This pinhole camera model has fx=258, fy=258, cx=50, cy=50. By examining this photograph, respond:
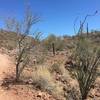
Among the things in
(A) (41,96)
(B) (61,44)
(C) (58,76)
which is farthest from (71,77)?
(B) (61,44)

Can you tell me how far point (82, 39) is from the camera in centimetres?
1277

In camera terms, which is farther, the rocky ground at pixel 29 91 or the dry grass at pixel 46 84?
the dry grass at pixel 46 84

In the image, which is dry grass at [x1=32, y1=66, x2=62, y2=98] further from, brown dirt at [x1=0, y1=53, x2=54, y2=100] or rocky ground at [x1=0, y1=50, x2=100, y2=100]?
brown dirt at [x1=0, y1=53, x2=54, y2=100]

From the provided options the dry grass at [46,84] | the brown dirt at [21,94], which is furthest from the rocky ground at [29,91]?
the dry grass at [46,84]

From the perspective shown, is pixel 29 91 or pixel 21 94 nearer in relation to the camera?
pixel 21 94

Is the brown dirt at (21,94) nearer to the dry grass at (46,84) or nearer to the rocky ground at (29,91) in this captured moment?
the rocky ground at (29,91)

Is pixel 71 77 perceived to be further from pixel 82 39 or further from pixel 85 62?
pixel 82 39

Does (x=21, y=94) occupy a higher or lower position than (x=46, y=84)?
lower

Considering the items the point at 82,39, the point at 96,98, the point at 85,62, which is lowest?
the point at 96,98

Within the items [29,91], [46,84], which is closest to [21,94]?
[29,91]

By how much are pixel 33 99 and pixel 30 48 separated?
Answer: 13.6ft

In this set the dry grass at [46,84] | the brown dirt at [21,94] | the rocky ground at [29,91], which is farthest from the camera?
the dry grass at [46,84]

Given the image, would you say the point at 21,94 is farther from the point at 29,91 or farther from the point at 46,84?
the point at 46,84

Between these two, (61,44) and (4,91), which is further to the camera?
(61,44)
